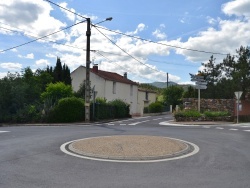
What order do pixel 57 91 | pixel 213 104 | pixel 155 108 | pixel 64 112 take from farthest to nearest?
pixel 155 108, pixel 57 91, pixel 213 104, pixel 64 112

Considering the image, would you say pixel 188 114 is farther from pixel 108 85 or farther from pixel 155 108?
pixel 155 108

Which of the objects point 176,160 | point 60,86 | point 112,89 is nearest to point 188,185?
point 176,160

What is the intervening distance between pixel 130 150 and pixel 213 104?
22.7 meters

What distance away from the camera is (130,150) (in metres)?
9.83

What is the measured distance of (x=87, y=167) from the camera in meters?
7.84

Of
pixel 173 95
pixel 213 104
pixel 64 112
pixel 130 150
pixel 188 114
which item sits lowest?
pixel 130 150

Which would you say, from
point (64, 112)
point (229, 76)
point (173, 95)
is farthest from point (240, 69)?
point (173, 95)

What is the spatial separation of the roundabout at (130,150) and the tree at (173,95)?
49.0 m

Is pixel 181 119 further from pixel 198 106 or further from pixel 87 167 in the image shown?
pixel 87 167

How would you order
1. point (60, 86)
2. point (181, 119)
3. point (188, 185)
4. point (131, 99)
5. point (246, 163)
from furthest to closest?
1. point (131, 99)
2. point (60, 86)
3. point (181, 119)
4. point (246, 163)
5. point (188, 185)

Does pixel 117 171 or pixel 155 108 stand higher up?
pixel 155 108

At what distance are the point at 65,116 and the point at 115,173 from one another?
19.5m

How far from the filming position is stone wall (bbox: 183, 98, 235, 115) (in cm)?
3017

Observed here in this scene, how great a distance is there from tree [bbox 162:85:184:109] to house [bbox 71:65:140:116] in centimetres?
909
